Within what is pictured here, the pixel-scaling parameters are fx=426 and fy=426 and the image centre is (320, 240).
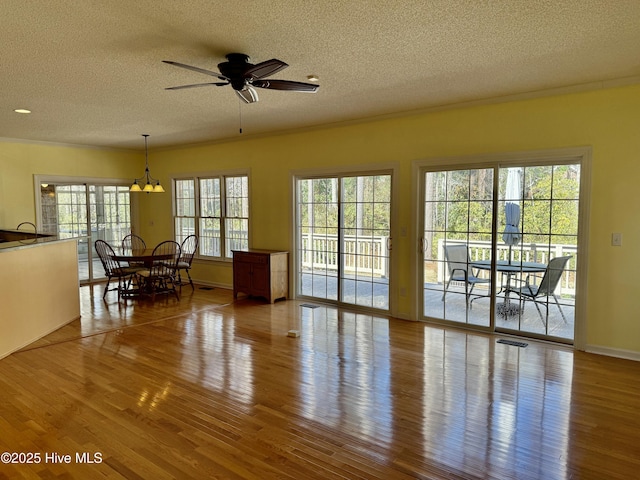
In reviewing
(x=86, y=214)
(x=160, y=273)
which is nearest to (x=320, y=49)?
(x=160, y=273)

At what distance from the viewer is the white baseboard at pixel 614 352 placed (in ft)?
13.2

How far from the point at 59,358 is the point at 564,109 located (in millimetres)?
5492

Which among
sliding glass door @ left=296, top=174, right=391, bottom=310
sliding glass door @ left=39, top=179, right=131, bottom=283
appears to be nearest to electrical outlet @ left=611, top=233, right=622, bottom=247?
sliding glass door @ left=296, top=174, right=391, bottom=310

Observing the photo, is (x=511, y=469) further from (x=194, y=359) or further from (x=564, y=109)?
(x=564, y=109)

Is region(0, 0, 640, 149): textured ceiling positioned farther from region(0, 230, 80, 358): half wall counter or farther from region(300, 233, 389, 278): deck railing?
region(300, 233, 389, 278): deck railing

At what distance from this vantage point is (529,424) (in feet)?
9.18

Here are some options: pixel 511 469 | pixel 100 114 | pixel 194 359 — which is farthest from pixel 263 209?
pixel 511 469

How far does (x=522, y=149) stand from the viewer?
4488 mm

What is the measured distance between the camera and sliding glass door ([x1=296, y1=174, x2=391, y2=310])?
571cm

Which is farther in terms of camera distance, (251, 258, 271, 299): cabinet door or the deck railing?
(251, 258, 271, 299): cabinet door

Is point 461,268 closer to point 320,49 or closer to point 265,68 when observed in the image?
point 320,49

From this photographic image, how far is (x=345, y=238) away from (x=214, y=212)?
2.85 meters

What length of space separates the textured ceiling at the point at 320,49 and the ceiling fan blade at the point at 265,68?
0.73ft

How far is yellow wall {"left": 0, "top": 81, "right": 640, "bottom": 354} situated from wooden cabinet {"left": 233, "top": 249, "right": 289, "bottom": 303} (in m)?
0.38
